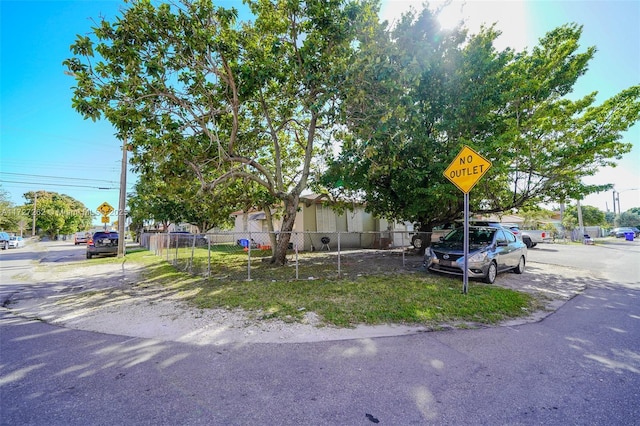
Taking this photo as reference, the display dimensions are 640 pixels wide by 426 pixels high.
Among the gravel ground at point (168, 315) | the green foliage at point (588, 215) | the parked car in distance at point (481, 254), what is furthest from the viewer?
the green foliage at point (588, 215)

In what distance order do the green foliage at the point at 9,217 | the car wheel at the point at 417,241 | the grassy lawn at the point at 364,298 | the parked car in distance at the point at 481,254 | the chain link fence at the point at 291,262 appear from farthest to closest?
the green foliage at the point at 9,217
the car wheel at the point at 417,241
the chain link fence at the point at 291,262
the parked car in distance at the point at 481,254
the grassy lawn at the point at 364,298

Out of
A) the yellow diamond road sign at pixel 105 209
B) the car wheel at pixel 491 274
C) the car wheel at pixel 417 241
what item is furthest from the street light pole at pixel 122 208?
the car wheel at pixel 491 274

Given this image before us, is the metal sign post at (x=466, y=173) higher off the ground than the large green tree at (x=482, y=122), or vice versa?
the large green tree at (x=482, y=122)

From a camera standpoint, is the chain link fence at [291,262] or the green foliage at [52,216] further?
the green foliage at [52,216]

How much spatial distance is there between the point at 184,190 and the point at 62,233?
218 ft

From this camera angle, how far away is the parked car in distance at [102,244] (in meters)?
16.9

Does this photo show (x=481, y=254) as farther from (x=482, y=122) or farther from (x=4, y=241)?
(x=4, y=241)

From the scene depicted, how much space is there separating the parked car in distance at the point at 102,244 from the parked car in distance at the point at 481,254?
18.1 metres

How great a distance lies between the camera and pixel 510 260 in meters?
9.55

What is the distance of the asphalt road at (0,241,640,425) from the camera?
258 cm

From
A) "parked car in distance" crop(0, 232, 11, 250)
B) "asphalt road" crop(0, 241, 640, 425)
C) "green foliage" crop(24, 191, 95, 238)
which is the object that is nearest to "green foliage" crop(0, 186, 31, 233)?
"green foliage" crop(24, 191, 95, 238)

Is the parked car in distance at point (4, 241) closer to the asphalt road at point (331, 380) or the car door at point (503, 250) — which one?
the asphalt road at point (331, 380)

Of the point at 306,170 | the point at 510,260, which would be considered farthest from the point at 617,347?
the point at 306,170

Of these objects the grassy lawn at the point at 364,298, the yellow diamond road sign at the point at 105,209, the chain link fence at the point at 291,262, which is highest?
the yellow diamond road sign at the point at 105,209
